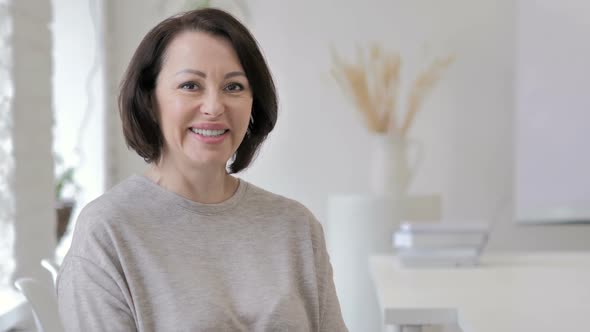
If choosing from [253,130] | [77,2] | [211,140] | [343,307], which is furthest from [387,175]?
[211,140]

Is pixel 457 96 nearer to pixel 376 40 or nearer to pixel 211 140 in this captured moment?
pixel 376 40

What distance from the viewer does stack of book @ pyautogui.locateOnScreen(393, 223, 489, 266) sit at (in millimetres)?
2688

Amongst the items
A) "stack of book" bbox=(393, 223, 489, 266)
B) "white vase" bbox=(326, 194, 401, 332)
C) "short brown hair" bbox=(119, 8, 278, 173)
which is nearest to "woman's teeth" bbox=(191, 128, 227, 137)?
"short brown hair" bbox=(119, 8, 278, 173)

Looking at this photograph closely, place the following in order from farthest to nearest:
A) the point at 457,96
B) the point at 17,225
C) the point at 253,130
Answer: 1. the point at 457,96
2. the point at 17,225
3. the point at 253,130

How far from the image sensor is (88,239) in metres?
1.47

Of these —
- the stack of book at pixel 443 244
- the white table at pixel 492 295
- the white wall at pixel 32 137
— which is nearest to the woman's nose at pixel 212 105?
the white table at pixel 492 295

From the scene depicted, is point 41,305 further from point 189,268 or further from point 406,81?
point 406,81

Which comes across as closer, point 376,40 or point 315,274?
point 315,274

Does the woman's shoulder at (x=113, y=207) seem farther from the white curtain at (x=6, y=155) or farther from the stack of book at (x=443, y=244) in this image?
the stack of book at (x=443, y=244)

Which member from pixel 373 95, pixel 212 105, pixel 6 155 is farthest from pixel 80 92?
pixel 212 105

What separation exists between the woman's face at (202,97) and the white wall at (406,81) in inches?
102

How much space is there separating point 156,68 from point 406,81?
2.74 m

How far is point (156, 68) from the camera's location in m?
1.61

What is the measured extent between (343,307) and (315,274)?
6.15ft
